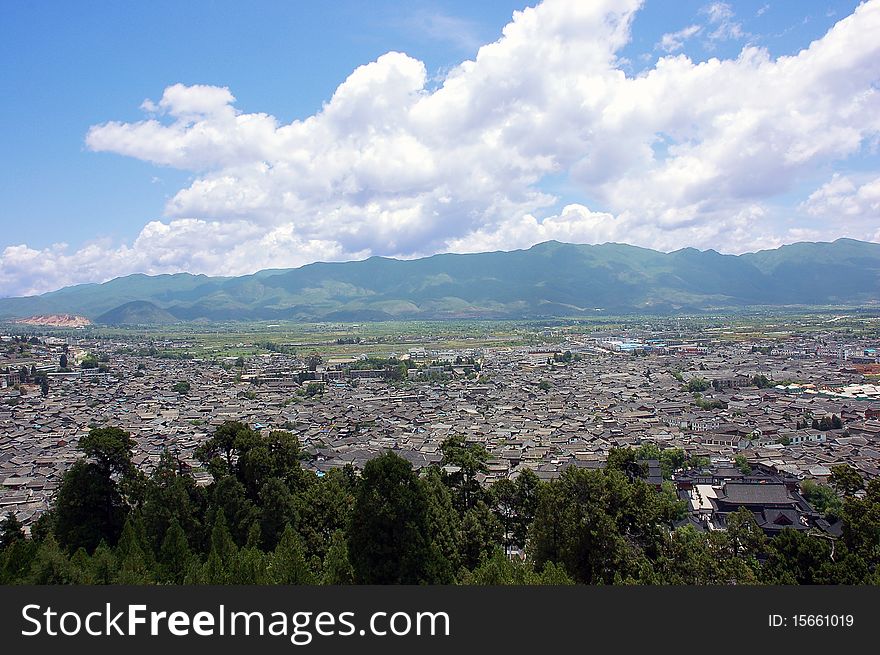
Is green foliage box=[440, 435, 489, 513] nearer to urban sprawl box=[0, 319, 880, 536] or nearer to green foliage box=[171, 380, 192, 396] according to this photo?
urban sprawl box=[0, 319, 880, 536]

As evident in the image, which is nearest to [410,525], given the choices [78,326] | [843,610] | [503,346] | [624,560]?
[624,560]

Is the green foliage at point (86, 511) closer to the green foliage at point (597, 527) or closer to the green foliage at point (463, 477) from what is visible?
the green foliage at point (463, 477)

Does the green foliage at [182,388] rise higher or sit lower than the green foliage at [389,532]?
lower

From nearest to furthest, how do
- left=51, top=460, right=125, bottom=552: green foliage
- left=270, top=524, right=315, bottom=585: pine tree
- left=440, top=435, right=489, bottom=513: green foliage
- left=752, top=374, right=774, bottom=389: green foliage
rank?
left=270, top=524, right=315, bottom=585: pine tree → left=51, top=460, right=125, bottom=552: green foliage → left=440, top=435, right=489, bottom=513: green foliage → left=752, top=374, right=774, bottom=389: green foliage

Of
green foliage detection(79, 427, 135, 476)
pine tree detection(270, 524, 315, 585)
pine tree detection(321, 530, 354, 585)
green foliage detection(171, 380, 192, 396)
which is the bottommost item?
green foliage detection(171, 380, 192, 396)

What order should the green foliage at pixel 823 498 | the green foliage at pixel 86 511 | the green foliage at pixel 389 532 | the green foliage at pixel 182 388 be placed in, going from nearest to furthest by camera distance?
the green foliage at pixel 389 532
the green foliage at pixel 86 511
the green foliage at pixel 823 498
the green foliage at pixel 182 388

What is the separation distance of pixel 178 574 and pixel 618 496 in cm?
639

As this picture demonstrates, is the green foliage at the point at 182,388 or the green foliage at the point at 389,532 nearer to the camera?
the green foliage at the point at 389,532

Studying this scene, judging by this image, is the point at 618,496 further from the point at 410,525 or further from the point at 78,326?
the point at 78,326

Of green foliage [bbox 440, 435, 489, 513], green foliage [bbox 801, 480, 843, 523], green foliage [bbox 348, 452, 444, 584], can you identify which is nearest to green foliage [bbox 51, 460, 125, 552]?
green foliage [bbox 348, 452, 444, 584]

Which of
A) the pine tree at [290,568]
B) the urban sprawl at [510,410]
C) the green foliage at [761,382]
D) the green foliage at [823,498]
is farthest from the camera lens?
the green foliage at [761,382]

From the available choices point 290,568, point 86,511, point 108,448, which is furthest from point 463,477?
point 86,511

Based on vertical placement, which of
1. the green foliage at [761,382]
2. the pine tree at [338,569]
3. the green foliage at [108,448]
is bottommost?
the green foliage at [761,382]

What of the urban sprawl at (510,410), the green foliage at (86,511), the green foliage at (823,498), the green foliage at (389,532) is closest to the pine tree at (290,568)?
the green foliage at (389,532)
